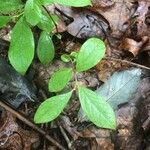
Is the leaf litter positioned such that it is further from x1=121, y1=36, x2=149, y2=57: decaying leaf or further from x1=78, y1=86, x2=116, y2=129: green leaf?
x1=78, y1=86, x2=116, y2=129: green leaf

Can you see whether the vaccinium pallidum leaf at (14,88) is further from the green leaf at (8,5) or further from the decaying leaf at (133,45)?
the decaying leaf at (133,45)

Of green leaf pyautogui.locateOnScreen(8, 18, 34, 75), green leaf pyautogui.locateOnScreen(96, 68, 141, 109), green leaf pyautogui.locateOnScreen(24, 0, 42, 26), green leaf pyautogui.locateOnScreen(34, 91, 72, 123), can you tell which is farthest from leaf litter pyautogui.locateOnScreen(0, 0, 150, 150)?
green leaf pyautogui.locateOnScreen(24, 0, 42, 26)

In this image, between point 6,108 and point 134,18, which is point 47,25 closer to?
point 6,108

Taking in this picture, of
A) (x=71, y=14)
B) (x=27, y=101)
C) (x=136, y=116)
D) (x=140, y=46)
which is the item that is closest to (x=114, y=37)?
(x=140, y=46)

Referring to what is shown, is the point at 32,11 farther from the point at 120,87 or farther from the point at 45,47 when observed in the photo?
the point at 120,87

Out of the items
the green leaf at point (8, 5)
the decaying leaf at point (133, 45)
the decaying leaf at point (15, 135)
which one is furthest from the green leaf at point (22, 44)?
the decaying leaf at point (133, 45)

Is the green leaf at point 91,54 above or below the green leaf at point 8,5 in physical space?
below
